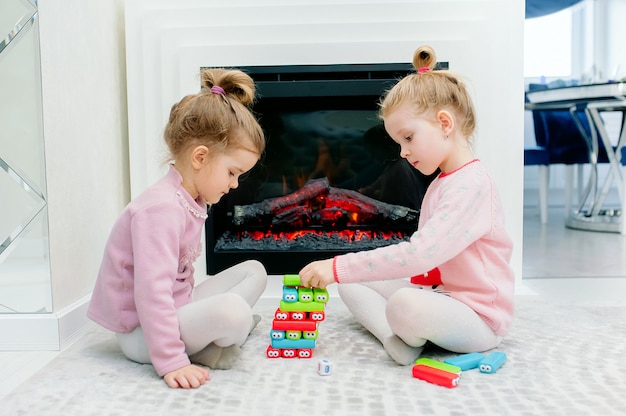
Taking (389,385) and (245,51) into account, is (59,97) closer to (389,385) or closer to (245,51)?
(245,51)

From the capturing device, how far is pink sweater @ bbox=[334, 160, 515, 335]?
1.33 m

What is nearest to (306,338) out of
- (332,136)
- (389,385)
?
(389,385)

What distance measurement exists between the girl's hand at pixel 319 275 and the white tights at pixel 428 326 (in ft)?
0.48

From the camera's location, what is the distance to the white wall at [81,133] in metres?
1.55

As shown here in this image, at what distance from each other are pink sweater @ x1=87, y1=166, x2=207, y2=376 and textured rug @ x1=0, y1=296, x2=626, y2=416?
0.10 meters

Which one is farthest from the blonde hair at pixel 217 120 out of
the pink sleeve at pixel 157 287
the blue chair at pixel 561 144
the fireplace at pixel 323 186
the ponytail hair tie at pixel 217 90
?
the blue chair at pixel 561 144

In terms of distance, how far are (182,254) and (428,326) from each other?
0.57m

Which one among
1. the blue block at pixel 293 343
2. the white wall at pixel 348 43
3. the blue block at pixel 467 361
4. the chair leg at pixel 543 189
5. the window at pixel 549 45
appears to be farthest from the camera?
the window at pixel 549 45

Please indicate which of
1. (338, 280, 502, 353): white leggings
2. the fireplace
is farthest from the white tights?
the fireplace

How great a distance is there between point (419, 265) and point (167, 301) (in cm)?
54

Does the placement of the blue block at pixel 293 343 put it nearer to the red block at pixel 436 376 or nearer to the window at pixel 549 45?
the red block at pixel 436 376

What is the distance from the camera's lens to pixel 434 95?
1408 mm

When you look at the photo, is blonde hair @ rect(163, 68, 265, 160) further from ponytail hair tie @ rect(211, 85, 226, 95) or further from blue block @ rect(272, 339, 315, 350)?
blue block @ rect(272, 339, 315, 350)

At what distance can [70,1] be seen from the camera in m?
1.67
